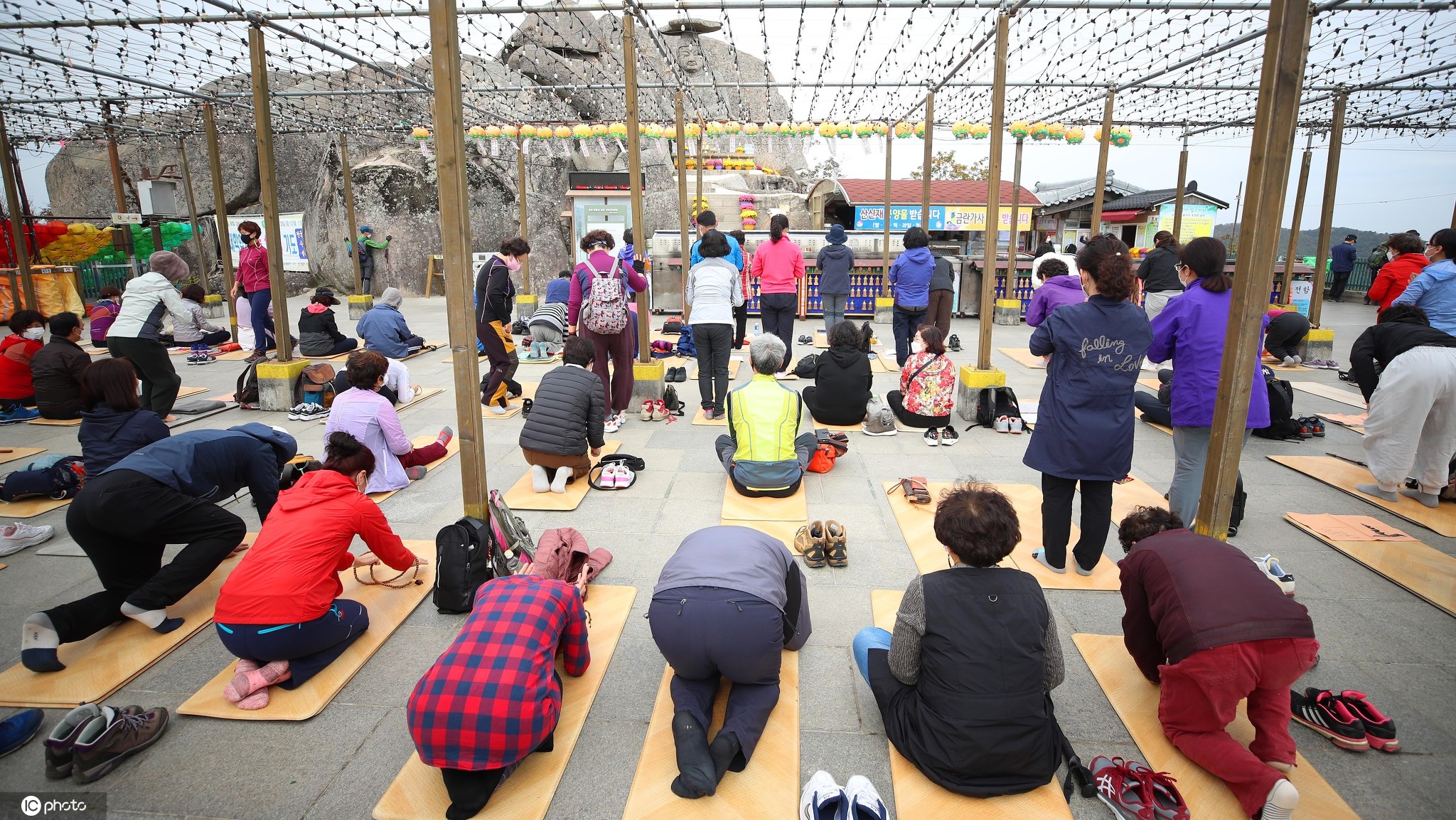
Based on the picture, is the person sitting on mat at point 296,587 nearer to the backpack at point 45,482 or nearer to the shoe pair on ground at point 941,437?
the backpack at point 45,482

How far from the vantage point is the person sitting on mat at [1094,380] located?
11.5 ft

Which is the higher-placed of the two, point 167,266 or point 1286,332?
point 167,266

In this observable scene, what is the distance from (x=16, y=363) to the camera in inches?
282

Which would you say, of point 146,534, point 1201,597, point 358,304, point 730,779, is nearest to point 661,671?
point 730,779

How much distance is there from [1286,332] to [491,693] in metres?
10.6

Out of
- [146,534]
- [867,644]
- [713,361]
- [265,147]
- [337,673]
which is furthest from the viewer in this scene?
[713,361]

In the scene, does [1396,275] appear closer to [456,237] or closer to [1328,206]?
[1328,206]

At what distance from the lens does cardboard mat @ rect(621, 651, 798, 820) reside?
2336 millimetres

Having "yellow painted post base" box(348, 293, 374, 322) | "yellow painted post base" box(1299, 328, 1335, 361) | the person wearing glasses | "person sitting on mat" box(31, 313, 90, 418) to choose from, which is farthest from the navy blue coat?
"yellow painted post base" box(348, 293, 374, 322)

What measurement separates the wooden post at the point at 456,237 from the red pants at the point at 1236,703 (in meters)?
3.21

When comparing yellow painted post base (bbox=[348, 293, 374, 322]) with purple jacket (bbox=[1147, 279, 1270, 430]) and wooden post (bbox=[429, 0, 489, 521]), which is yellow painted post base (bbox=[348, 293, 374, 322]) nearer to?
wooden post (bbox=[429, 0, 489, 521])

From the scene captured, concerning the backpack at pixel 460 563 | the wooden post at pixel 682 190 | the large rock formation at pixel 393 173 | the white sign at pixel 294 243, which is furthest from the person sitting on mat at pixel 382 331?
the white sign at pixel 294 243

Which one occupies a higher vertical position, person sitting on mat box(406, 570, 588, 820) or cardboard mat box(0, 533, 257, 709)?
person sitting on mat box(406, 570, 588, 820)

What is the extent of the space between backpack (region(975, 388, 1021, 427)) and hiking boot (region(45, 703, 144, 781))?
255 inches
